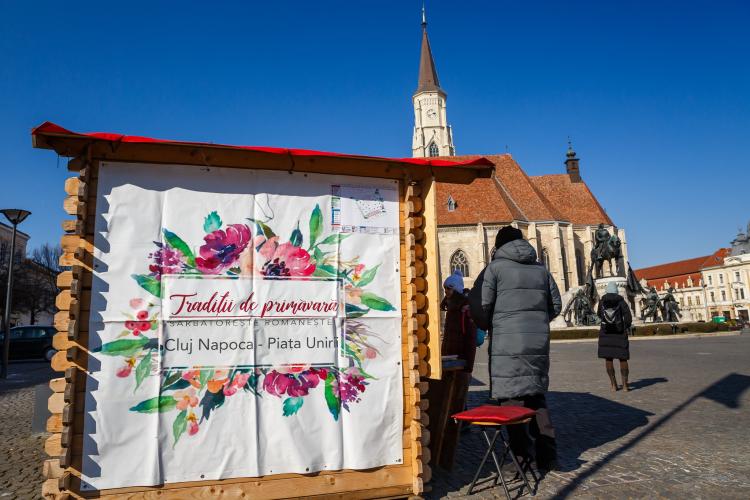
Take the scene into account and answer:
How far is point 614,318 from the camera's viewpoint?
9188 millimetres

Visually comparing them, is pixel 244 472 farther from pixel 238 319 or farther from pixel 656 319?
pixel 656 319

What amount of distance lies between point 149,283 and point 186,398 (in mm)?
908

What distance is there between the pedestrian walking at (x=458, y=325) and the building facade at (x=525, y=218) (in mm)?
35636

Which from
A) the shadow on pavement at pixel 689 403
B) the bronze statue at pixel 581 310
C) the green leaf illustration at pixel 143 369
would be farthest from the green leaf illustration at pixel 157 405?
the bronze statue at pixel 581 310

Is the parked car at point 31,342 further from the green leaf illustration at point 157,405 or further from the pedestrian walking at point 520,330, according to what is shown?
the pedestrian walking at point 520,330

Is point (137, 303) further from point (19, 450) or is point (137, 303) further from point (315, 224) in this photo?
point (19, 450)

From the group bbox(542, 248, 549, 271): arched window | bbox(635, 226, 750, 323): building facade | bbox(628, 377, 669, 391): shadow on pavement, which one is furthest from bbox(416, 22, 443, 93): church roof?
bbox(628, 377, 669, 391): shadow on pavement

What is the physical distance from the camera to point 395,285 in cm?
451

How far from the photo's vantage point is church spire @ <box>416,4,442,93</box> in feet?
222

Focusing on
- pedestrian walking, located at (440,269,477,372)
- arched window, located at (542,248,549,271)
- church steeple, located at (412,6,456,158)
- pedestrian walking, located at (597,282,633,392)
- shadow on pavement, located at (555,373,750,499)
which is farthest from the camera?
church steeple, located at (412,6,456,158)

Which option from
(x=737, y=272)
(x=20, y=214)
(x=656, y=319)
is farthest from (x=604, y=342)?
(x=737, y=272)

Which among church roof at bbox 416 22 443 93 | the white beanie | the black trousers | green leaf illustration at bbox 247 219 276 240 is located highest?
church roof at bbox 416 22 443 93

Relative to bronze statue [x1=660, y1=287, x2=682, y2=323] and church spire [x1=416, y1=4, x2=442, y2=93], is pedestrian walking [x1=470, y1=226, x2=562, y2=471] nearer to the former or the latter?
bronze statue [x1=660, y1=287, x2=682, y2=323]

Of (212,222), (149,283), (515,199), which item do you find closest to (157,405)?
(149,283)
